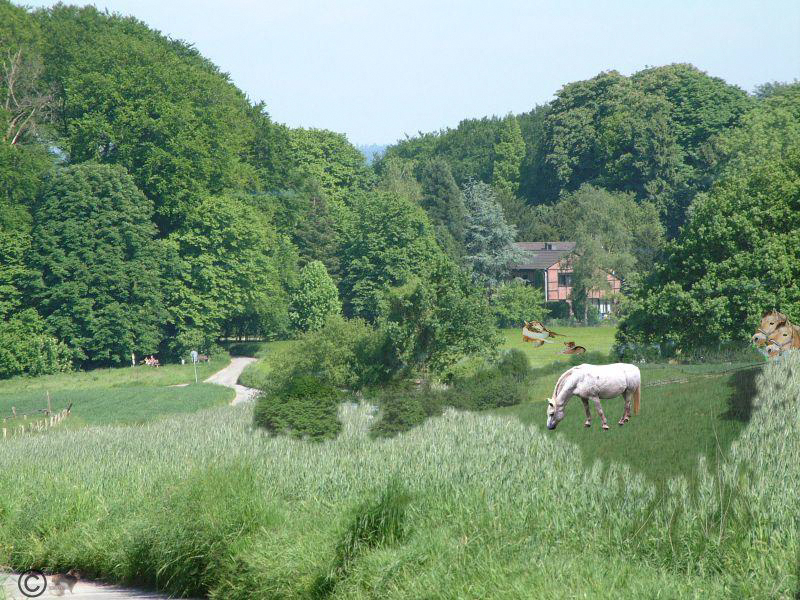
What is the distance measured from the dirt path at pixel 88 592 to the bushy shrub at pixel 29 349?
50.8 metres

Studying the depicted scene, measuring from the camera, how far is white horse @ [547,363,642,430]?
53.1 ft

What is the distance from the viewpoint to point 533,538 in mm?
15133

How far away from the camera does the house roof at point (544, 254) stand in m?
93.4

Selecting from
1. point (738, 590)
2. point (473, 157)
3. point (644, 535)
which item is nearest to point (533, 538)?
point (644, 535)

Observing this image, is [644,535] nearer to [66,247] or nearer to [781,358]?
[781,358]

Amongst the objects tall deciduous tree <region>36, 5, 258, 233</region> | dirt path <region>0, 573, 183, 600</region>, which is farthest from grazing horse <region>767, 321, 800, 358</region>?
tall deciduous tree <region>36, 5, 258, 233</region>

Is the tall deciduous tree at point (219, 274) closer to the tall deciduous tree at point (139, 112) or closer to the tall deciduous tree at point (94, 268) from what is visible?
the tall deciduous tree at point (139, 112)

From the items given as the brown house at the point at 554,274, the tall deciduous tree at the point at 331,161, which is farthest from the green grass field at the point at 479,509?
the tall deciduous tree at the point at 331,161

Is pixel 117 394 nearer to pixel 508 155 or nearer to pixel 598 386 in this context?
pixel 598 386

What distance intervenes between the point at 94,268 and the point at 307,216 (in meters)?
29.3

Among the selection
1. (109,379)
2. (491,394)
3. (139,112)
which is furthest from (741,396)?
(139,112)

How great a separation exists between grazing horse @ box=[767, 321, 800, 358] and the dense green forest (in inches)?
Result: 587

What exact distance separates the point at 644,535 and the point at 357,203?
84.8 m

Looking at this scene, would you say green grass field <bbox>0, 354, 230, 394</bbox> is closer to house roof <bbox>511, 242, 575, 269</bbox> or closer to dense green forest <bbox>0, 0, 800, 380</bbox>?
dense green forest <bbox>0, 0, 800, 380</bbox>
